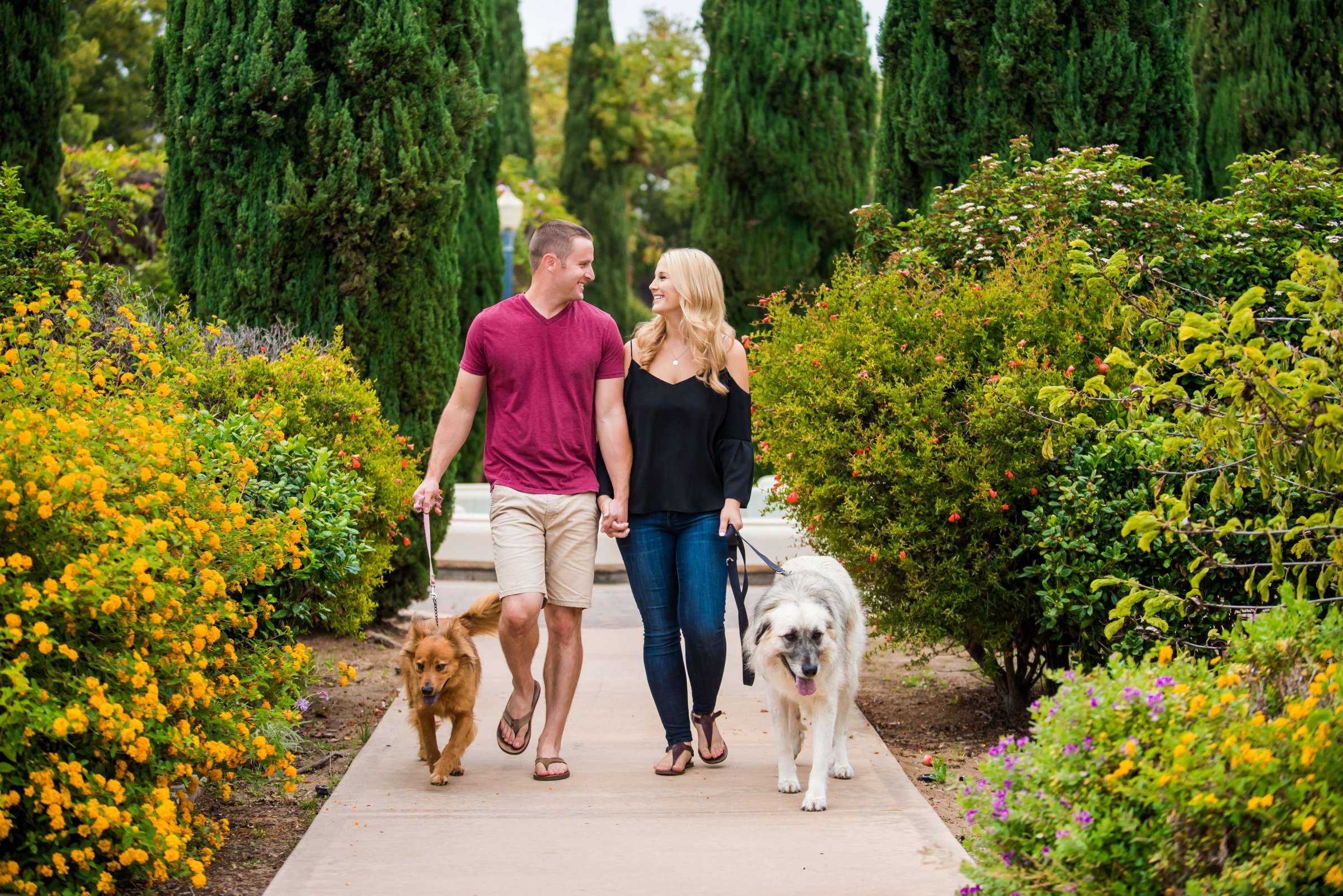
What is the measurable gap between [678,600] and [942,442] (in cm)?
157

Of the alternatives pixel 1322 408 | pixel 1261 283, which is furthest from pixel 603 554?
pixel 1322 408

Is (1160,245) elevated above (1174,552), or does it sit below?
above

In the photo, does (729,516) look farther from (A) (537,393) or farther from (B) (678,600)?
(A) (537,393)

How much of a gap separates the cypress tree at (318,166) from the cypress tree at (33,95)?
2987 mm

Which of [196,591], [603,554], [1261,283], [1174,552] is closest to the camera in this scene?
[196,591]

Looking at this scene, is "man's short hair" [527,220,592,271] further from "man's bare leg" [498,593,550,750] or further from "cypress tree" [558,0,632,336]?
"cypress tree" [558,0,632,336]

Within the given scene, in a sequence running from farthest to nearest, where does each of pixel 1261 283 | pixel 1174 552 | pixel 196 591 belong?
pixel 1261 283 < pixel 1174 552 < pixel 196 591

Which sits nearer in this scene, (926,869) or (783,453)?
(926,869)

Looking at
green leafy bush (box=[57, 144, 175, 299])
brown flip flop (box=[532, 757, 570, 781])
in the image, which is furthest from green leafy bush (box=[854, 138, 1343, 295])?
green leafy bush (box=[57, 144, 175, 299])

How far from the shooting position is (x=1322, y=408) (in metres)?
3.80

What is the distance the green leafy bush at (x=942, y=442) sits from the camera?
611cm

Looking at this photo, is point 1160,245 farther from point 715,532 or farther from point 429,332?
point 429,332

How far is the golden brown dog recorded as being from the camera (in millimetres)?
5430

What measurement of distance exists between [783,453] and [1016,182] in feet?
9.51
